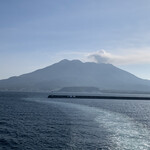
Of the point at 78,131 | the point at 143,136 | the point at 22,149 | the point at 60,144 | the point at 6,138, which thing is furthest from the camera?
the point at 78,131

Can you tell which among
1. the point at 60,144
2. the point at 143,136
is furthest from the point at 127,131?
the point at 60,144

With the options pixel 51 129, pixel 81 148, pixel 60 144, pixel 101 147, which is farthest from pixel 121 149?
pixel 51 129

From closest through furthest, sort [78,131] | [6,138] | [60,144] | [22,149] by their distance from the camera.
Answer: [22,149]
[60,144]
[6,138]
[78,131]

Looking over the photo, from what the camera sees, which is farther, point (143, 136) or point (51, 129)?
point (51, 129)

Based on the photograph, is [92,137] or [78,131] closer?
[92,137]

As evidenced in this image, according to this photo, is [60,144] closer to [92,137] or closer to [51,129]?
[92,137]

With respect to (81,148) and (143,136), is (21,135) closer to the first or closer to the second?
(81,148)

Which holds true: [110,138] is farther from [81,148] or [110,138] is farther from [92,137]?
[81,148]

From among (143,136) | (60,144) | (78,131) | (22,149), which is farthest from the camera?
(78,131)

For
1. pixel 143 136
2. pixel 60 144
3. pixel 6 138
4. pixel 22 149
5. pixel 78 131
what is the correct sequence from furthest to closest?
pixel 78 131 → pixel 143 136 → pixel 6 138 → pixel 60 144 → pixel 22 149
